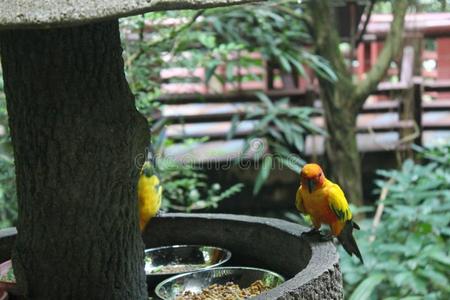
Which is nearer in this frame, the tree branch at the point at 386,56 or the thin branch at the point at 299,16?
the thin branch at the point at 299,16

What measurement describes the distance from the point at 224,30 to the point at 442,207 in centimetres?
137

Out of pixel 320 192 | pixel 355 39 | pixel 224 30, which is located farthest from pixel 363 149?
pixel 320 192

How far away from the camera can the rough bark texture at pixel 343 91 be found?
3.35 meters

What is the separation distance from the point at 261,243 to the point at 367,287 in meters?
1.07

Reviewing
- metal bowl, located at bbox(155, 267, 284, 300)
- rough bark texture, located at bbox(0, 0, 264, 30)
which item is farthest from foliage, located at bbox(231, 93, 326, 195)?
rough bark texture, located at bbox(0, 0, 264, 30)

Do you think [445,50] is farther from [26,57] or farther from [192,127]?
[26,57]

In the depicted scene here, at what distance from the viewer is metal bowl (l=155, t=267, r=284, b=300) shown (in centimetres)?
150

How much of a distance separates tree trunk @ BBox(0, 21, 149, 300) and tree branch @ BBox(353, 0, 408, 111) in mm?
2331

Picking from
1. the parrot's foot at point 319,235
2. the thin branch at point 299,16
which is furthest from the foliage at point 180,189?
the parrot's foot at point 319,235

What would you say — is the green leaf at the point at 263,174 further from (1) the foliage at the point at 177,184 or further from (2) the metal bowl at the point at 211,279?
(2) the metal bowl at the point at 211,279

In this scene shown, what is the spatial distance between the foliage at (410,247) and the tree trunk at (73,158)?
1.49 m

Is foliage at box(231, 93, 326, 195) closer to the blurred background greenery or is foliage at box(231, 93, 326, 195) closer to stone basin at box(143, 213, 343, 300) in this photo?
the blurred background greenery

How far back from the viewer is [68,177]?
1226mm

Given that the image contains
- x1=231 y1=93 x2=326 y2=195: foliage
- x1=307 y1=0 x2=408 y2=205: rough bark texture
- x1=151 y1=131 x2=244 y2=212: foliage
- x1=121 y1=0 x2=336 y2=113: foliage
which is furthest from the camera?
x1=307 y1=0 x2=408 y2=205: rough bark texture
